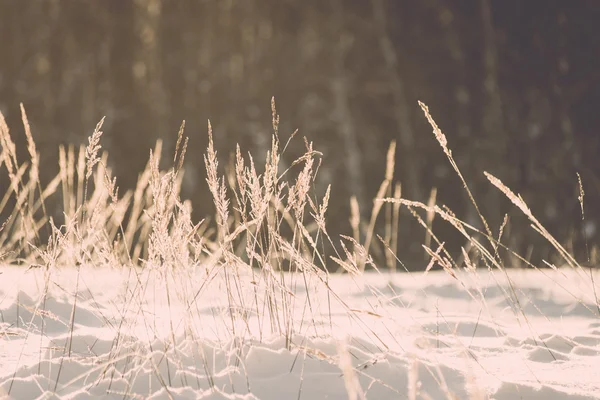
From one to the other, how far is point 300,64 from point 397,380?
9.62m

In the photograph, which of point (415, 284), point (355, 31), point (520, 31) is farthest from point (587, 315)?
point (355, 31)

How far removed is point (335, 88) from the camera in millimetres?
10875

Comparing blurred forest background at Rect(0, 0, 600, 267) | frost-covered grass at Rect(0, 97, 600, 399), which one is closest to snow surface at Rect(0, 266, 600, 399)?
frost-covered grass at Rect(0, 97, 600, 399)

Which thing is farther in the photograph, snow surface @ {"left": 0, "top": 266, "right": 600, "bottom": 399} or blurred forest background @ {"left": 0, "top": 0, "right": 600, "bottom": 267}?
blurred forest background @ {"left": 0, "top": 0, "right": 600, "bottom": 267}

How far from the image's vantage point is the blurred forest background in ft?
32.0

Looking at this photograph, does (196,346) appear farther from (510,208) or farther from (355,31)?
(355,31)

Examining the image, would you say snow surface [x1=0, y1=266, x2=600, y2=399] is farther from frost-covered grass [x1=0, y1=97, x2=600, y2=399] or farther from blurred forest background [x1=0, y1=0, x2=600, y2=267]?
blurred forest background [x1=0, y1=0, x2=600, y2=267]

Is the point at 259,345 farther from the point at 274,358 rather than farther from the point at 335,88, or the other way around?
the point at 335,88

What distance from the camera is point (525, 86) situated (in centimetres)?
989

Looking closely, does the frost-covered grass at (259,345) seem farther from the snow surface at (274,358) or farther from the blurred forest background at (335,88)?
the blurred forest background at (335,88)

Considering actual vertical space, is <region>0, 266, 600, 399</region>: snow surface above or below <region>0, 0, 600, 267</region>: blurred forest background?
above

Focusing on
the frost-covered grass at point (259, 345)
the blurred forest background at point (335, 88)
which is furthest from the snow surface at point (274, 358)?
the blurred forest background at point (335, 88)

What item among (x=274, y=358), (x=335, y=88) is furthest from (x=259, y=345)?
(x=335, y=88)

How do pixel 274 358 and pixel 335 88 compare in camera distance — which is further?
pixel 335 88
